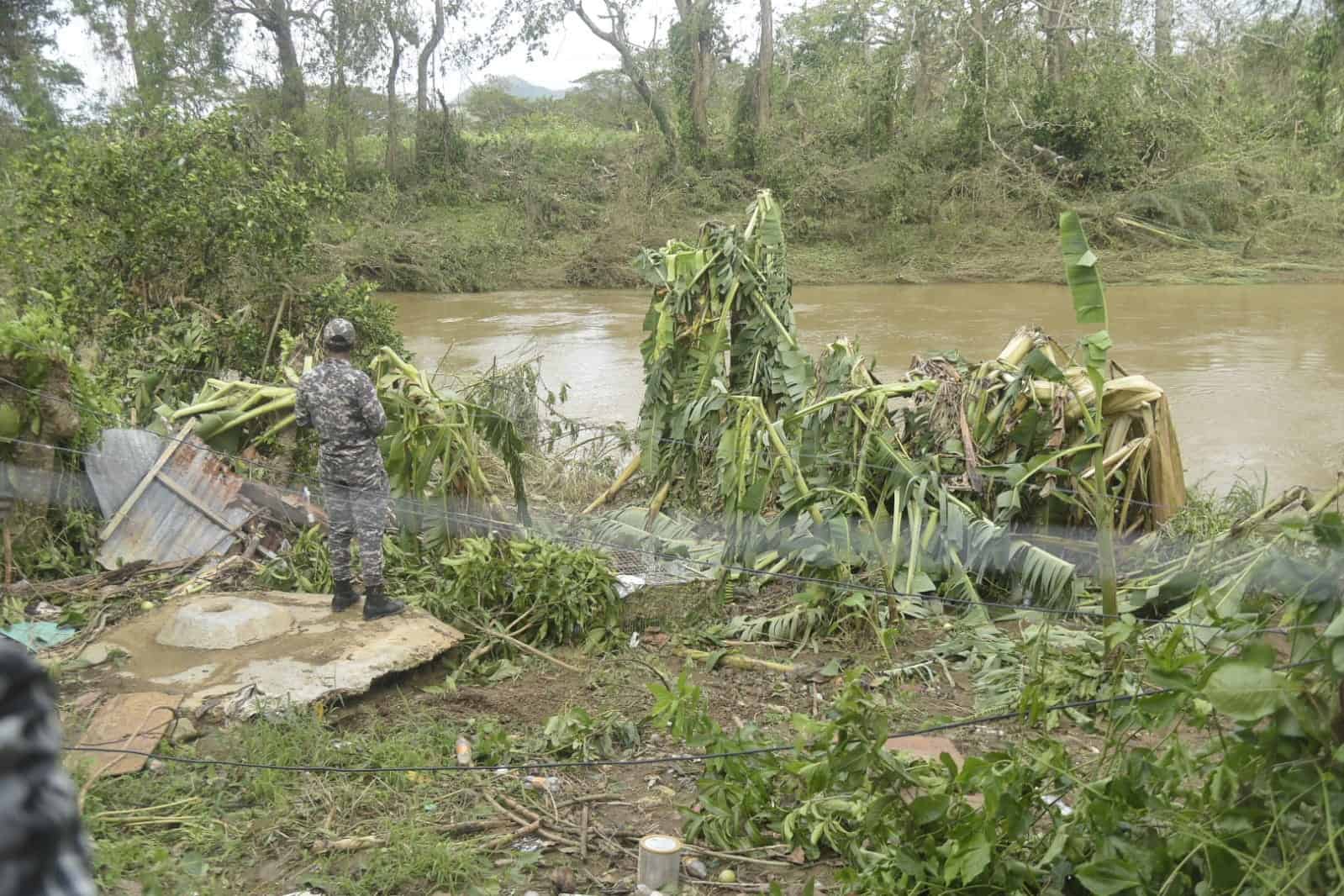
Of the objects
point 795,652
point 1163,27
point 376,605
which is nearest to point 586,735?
point 795,652

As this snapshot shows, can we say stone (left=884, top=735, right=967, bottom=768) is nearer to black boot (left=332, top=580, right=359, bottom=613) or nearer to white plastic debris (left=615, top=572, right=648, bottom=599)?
white plastic debris (left=615, top=572, right=648, bottom=599)

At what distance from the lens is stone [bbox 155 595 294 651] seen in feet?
14.4

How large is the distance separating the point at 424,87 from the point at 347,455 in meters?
22.0

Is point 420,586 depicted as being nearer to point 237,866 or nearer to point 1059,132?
point 237,866

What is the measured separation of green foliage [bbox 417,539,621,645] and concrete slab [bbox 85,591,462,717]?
22cm

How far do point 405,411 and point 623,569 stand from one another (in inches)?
50.4

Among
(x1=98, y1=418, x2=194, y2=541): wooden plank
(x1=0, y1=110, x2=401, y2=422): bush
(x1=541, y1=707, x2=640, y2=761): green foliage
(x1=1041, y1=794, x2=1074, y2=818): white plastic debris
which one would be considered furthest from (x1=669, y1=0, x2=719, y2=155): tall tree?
(x1=1041, y1=794, x2=1074, y2=818): white plastic debris

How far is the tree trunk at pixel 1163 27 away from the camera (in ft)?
69.0

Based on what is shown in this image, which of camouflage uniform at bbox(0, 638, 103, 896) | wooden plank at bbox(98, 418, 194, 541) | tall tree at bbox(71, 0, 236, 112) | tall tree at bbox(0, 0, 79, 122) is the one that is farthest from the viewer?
tall tree at bbox(71, 0, 236, 112)

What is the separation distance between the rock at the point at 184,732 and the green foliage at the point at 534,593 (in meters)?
1.34

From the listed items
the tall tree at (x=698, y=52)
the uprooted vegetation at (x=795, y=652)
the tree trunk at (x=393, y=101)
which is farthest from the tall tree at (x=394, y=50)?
the uprooted vegetation at (x=795, y=652)

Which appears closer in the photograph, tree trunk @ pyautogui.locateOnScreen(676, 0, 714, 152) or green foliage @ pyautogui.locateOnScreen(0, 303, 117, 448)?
green foliage @ pyautogui.locateOnScreen(0, 303, 117, 448)

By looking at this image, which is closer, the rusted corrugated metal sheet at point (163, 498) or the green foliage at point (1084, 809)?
the green foliage at point (1084, 809)

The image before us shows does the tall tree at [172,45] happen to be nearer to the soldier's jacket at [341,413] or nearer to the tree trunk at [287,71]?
the tree trunk at [287,71]
